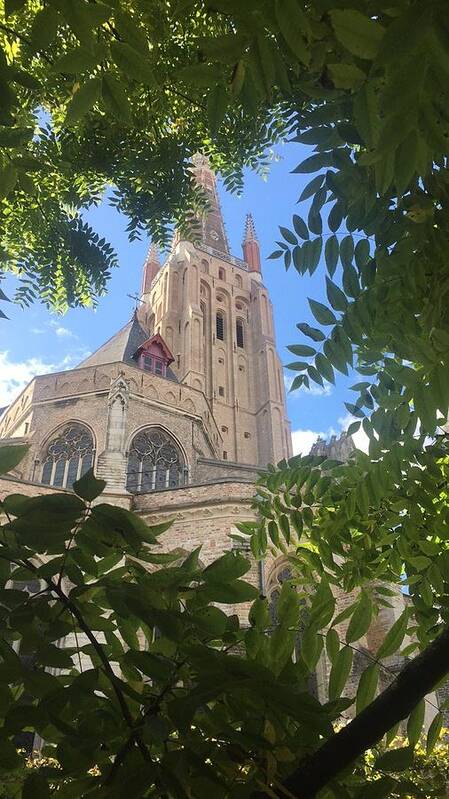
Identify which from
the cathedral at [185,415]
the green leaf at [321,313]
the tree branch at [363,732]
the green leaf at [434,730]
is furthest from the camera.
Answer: the cathedral at [185,415]

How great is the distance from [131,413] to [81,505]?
24959 millimetres

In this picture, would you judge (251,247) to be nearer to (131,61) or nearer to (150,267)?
(150,267)

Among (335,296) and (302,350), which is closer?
(335,296)

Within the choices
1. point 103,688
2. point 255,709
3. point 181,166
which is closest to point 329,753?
point 255,709

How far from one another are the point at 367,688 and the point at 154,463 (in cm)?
2355

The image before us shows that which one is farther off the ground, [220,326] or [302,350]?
[220,326]

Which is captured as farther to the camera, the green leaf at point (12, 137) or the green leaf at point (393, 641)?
the green leaf at point (12, 137)

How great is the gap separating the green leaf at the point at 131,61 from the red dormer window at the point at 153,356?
30.2m

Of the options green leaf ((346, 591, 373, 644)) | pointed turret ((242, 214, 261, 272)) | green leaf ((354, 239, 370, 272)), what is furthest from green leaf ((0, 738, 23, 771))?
pointed turret ((242, 214, 261, 272))

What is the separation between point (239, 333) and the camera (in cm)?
5069

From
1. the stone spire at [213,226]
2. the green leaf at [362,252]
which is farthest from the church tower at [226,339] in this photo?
the green leaf at [362,252]

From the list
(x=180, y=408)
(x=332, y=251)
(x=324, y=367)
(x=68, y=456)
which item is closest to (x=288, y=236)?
(x=332, y=251)

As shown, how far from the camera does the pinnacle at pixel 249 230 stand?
61.0m

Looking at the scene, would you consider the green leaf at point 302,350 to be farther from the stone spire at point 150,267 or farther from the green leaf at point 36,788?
the stone spire at point 150,267
